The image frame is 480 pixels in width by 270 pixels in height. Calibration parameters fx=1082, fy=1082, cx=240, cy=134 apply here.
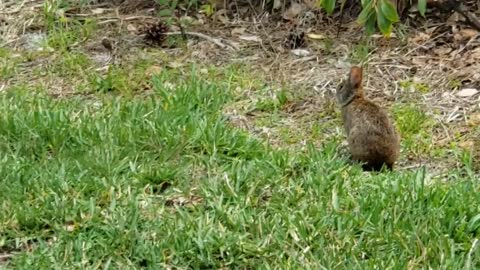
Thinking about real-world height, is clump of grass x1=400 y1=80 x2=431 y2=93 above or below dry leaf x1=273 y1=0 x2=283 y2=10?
below

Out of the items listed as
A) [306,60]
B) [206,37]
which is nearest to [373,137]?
[306,60]

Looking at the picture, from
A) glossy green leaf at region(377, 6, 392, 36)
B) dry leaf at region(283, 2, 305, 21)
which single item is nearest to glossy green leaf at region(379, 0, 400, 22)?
glossy green leaf at region(377, 6, 392, 36)

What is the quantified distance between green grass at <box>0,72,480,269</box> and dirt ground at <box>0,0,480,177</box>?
1.58 feet

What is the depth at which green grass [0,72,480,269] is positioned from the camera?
14.5 ft

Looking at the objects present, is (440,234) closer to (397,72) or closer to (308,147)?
(308,147)

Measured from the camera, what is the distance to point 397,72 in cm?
679

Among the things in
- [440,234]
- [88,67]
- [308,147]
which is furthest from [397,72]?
[440,234]

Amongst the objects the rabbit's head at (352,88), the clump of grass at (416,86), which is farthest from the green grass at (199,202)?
the clump of grass at (416,86)

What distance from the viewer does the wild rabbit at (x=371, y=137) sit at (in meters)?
5.36

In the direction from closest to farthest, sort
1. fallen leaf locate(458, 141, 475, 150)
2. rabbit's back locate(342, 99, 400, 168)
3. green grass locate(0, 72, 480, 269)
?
green grass locate(0, 72, 480, 269)
rabbit's back locate(342, 99, 400, 168)
fallen leaf locate(458, 141, 475, 150)

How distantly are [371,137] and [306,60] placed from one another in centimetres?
174

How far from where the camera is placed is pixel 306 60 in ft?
23.2

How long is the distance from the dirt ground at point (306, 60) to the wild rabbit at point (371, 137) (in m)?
0.23

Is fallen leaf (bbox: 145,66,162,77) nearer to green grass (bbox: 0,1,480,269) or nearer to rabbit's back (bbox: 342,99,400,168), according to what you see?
green grass (bbox: 0,1,480,269)
